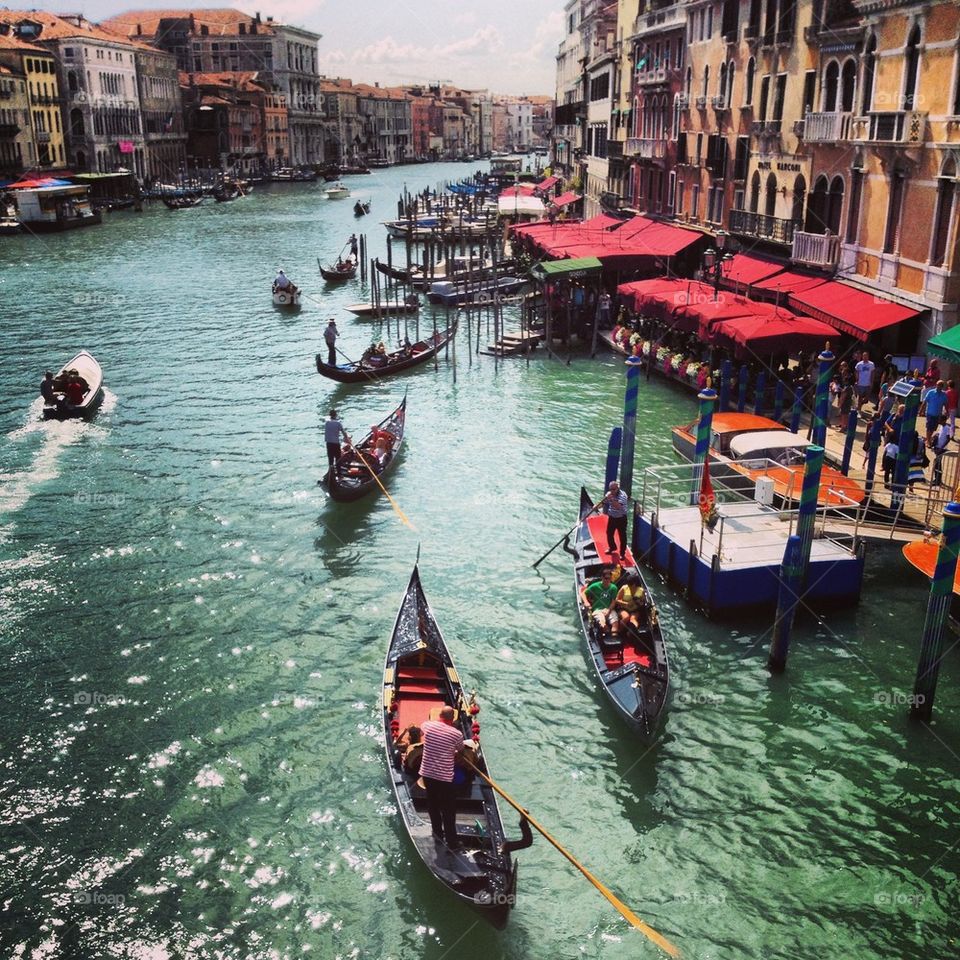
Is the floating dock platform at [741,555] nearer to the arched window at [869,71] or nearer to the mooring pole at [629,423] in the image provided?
the mooring pole at [629,423]

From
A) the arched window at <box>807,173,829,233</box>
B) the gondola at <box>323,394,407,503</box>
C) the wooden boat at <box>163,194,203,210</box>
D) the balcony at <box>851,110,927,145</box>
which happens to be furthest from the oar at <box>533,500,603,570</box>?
Result: the wooden boat at <box>163,194,203,210</box>

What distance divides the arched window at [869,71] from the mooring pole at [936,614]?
14.9m

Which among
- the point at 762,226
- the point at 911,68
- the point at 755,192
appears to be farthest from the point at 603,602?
the point at 755,192

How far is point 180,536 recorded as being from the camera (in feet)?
57.8

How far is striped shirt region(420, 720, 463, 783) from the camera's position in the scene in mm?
9273

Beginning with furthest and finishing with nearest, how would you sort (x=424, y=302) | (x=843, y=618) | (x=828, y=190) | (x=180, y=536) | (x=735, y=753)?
(x=424, y=302) < (x=828, y=190) < (x=180, y=536) < (x=843, y=618) < (x=735, y=753)

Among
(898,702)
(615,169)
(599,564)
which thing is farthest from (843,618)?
(615,169)

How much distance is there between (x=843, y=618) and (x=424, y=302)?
29.5 m

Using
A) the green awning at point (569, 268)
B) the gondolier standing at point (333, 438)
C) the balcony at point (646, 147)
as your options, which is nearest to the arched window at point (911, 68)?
the green awning at point (569, 268)

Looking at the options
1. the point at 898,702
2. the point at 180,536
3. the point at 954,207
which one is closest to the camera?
the point at 898,702

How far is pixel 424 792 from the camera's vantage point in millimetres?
10133

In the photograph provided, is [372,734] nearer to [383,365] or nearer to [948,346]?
[948,346]

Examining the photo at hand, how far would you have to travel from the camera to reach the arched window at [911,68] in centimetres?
2042

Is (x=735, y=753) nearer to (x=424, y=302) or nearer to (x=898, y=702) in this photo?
(x=898, y=702)
